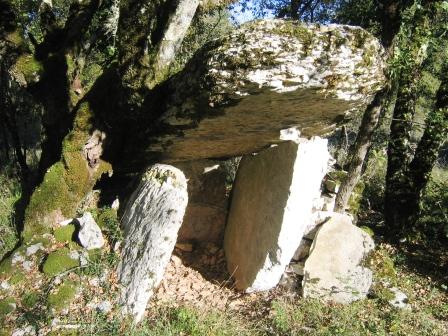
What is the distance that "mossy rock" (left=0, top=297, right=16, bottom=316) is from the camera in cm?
451

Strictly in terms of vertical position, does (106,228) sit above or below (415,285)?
above

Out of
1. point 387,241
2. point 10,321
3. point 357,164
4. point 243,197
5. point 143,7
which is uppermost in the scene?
point 143,7

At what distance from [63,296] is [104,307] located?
18.0 inches

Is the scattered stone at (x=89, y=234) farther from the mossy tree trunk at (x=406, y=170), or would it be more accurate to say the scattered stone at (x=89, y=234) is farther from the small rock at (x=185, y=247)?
the mossy tree trunk at (x=406, y=170)

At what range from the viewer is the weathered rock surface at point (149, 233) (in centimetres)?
498

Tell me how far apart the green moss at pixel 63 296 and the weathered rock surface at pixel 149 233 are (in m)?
0.55

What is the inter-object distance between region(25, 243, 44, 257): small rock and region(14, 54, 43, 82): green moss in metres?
2.63

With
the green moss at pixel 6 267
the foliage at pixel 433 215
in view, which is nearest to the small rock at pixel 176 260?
the green moss at pixel 6 267

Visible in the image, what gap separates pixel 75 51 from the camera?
6.49 m

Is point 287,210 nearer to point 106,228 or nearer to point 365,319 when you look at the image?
point 365,319

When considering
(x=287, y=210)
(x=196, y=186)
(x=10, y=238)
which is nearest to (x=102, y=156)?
(x=196, y=186)

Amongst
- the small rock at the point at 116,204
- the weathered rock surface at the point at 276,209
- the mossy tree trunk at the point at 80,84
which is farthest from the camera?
the small rock at the point at 116,204

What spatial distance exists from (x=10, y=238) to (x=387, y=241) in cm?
696

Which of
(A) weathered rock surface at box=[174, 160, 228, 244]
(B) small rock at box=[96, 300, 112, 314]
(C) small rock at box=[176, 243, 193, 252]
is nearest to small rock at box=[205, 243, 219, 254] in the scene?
(A) weathered rock surface at box=[174, 160, 228, 244]
